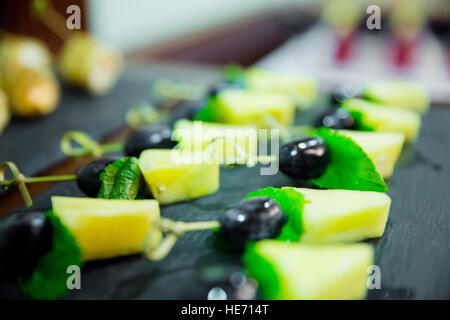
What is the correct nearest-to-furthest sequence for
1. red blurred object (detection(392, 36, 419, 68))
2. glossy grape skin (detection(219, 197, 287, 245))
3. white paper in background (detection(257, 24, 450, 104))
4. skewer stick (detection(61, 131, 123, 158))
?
1. glossy grape skin (detection(219, 197, 287, 245))
2. skewer stick (detection(61, 131, 123, 158))
3. white paper in background (detection(257, 24, 450, 104))
4. red blurred object (detection(392, 36, 419, 68))

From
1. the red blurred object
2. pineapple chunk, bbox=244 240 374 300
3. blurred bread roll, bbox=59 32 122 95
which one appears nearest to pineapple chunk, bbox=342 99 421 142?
pineapple chunk, bbox=244 240 374 300

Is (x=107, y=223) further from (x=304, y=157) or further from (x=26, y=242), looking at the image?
(x=304, y=157)

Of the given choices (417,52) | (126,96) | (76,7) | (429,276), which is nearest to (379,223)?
(429,276)

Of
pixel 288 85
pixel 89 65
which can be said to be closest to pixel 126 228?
pixel 288 85

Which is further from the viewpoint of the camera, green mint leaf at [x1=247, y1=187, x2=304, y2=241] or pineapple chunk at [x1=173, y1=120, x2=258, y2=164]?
pineapple chunk at [x1=173, y1=120, x2=258, y2=164]

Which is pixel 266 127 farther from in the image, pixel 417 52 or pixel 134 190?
pixel 417 52

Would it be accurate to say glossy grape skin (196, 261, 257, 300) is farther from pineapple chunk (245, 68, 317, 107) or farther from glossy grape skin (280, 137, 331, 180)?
pineapple chunk (245, 68, 317, 107)

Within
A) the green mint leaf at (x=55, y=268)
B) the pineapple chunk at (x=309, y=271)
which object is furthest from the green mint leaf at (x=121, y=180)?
the pineapple chunk at (x=309, y=271)
